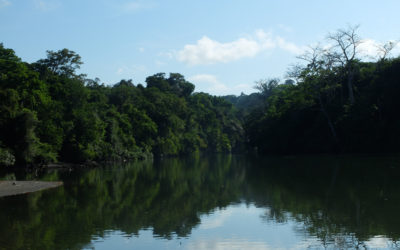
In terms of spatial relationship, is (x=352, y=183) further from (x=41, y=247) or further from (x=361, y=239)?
(x=41, y=247)

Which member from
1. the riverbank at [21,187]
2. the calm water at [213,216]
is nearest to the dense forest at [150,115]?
the riverbank at [21,187]

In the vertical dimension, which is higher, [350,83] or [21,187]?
[350,83]

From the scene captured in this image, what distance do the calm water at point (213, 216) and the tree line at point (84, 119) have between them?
1297 centimetres

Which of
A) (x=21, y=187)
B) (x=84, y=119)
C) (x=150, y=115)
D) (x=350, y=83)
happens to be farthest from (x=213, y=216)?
(x=150, y=115)

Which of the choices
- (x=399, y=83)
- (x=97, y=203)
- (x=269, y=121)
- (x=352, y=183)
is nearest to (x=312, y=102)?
(x=269, y=121)

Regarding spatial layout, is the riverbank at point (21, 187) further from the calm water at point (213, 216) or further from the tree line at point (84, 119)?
the tree line at point (84, 119)

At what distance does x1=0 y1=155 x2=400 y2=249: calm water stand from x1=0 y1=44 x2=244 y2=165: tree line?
42.6ft

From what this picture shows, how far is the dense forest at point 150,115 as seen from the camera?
3991 centimetres

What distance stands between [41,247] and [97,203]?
28.6 feet

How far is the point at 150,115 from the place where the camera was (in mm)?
83562

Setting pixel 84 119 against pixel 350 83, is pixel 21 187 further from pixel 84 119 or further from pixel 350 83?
pixel 350 83

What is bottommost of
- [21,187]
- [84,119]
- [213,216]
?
[213,216]

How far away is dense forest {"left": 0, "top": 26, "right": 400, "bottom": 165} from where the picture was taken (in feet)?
131

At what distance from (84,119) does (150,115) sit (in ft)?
112
